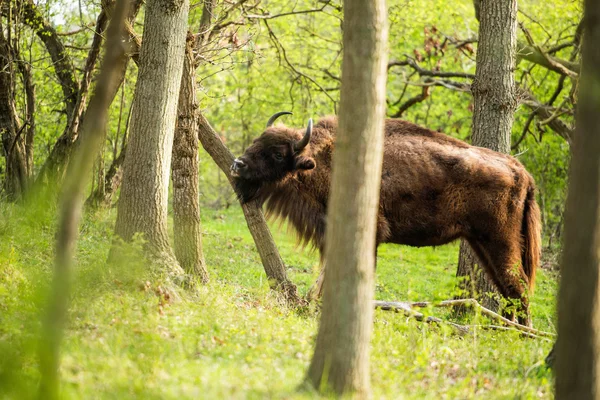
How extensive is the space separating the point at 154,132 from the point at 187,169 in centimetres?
154

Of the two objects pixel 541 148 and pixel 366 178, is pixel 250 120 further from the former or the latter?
pixel 366 178

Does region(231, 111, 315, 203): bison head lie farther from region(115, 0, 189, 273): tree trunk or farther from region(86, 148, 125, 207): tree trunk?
region(86, 148, 125, 207): tree trunk

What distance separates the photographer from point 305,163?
10523mm

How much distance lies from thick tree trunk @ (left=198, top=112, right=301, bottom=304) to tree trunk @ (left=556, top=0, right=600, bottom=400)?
16.1 feet

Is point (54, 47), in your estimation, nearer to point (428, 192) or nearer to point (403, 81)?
point (403, 81)

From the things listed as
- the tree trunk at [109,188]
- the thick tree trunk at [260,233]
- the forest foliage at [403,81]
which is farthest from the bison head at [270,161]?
the forest foliage at [403,81]

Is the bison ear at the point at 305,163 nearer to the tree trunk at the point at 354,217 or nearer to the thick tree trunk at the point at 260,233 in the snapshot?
the thick tree trunk at the point at 260,233

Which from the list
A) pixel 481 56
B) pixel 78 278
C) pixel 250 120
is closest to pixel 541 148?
pixel 250 120

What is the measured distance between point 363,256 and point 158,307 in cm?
265

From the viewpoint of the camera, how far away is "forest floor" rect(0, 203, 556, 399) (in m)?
4.93

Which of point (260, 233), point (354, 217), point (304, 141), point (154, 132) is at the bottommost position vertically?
point (260, 233)

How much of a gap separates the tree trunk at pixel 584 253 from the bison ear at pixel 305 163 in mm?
5732

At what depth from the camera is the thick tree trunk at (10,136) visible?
1325 cm

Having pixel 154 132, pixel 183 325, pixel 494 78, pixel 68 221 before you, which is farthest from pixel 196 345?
pixel 494 78
